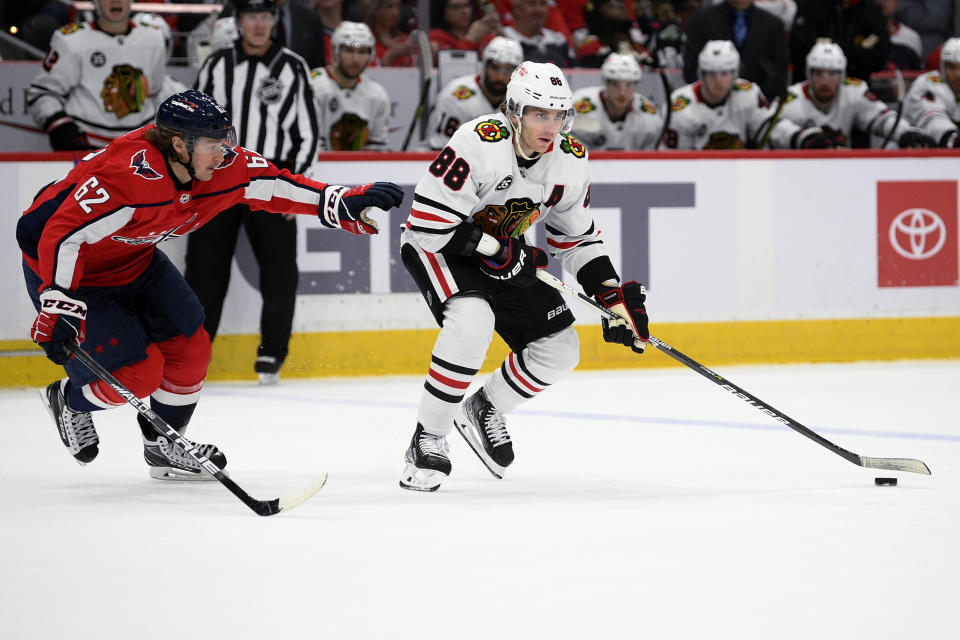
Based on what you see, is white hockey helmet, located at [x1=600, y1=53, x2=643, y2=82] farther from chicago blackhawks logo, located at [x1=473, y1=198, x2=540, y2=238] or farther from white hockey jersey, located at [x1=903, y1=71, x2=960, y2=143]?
chicago blackhawks logo, located at [x1=473, y1=198, x2=540, y2=238]

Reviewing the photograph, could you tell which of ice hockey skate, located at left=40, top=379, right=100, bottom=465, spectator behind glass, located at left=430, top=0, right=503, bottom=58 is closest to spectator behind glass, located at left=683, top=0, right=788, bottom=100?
spectator behind glass, located at left=430, top=0, right=503, bottom=58

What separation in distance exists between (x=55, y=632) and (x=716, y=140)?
558cm

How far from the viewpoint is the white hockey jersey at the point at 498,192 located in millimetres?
3389

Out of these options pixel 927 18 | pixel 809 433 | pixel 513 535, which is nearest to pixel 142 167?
pixel 513 535

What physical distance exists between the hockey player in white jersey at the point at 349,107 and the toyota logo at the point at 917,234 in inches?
105

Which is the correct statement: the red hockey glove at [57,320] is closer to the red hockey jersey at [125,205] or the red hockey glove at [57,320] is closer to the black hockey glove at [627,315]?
the red hockey jersey at [125,205]

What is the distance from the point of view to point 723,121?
278 inches

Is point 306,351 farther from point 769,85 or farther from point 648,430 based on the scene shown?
point 769,85

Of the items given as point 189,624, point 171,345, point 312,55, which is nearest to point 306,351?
point 312,55

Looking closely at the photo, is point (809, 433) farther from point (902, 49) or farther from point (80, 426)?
point (902, 49)

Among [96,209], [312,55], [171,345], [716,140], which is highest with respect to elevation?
[312,55]

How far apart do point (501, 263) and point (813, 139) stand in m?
3.80

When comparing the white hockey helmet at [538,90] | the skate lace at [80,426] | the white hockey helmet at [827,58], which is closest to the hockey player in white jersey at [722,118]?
the white hockey helmet at [827,58]

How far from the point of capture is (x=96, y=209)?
3.26 m
